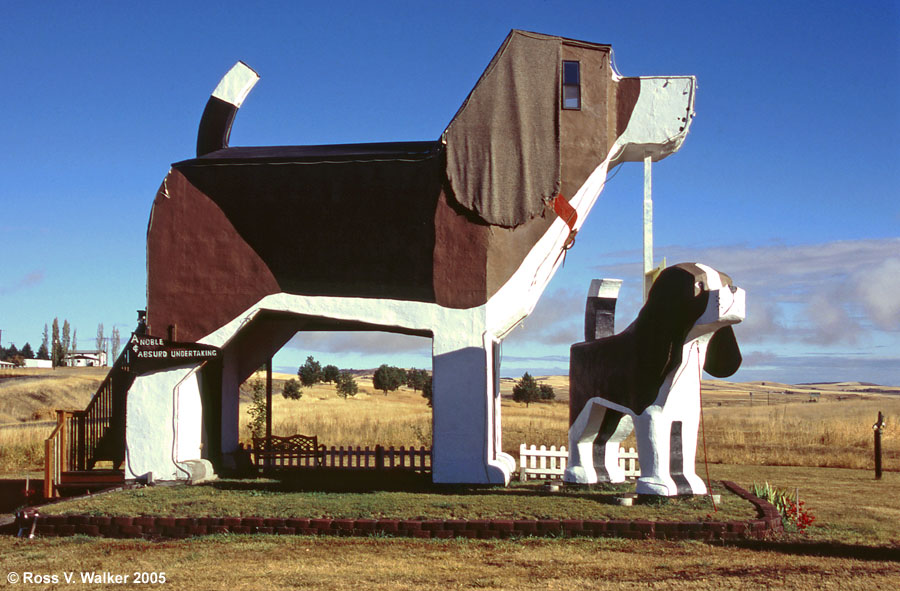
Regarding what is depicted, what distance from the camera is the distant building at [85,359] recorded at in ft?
365

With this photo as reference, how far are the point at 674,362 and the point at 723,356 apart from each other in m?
1.61

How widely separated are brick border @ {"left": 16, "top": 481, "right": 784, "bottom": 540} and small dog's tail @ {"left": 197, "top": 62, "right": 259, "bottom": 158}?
9.16 metres

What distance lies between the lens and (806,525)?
12.5 meters

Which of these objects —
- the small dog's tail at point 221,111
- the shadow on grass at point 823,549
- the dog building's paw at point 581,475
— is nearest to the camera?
the shadow on grass at point 823,549


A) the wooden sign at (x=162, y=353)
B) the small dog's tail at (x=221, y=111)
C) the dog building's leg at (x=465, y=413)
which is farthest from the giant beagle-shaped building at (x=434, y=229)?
the small dog's tail at (x=221, y=111)

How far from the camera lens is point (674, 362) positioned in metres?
13.2

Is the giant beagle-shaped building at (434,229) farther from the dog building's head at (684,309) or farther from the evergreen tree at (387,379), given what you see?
the evergreen tree at (387,379)

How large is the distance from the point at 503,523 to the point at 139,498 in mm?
6521

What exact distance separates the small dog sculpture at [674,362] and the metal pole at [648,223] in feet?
8.28

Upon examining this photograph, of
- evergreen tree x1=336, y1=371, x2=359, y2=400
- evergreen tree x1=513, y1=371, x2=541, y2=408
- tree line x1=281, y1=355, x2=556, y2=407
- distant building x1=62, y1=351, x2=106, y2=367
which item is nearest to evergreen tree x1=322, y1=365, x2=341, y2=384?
tree line x1=281, y1=355, x2=556, y2=407

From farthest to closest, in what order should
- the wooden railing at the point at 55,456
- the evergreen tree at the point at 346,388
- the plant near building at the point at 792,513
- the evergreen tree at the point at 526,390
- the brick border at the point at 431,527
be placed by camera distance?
1. the evergreen tree at the point at 346,388
2. the evergreen tree at the point at 526,390
3. the wooden railing at the point at 55,456
4. the plant near building at the point at 792,513
5. the brick border at the point at 431,527

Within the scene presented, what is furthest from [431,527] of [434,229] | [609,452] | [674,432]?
[434,229]

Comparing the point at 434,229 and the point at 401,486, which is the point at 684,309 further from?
the point at 401,486

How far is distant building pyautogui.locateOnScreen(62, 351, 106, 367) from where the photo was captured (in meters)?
111
